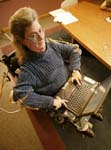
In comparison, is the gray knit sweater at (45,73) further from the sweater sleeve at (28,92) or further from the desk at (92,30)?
the desk at (92,30)

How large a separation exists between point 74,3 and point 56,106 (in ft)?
4.83

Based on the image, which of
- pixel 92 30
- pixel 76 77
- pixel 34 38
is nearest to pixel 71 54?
pixel 76 77

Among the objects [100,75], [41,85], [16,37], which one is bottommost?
[100,75]

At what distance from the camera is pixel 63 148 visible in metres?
1.84

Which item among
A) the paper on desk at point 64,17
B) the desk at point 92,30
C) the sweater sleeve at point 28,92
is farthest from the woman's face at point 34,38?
the paper on desk at point 64,17

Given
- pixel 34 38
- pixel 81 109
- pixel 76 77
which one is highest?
pixel 34 38

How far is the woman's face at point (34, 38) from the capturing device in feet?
4.40

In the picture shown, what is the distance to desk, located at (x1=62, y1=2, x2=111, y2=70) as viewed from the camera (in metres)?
1.85

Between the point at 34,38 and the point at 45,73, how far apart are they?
262 millimetres

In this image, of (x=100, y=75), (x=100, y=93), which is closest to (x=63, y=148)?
(x=100, y=93)

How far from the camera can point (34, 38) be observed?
4.49ft

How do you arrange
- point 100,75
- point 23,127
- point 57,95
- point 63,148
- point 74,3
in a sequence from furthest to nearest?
point 74,3 < point 100,75 < point 23,127 < point 63,148 < point 57,95

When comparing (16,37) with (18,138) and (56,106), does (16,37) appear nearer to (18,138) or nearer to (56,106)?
(56,106)

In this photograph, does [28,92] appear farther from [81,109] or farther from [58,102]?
[81,109]
